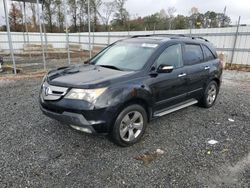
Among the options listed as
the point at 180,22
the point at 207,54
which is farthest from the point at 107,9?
the point at 207,54

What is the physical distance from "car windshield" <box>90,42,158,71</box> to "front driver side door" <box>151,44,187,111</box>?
0.26m

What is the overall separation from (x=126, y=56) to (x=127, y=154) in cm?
180

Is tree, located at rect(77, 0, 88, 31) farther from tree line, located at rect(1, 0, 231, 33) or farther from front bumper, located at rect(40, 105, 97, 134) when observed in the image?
front bumper, located at rect(40, 105, 97, 134)

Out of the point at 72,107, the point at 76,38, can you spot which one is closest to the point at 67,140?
the point at 72,107

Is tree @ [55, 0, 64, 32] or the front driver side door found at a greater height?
tree @ [55, 0, 64, 32]

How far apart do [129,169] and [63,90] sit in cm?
146

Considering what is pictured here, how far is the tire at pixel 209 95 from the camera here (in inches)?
198

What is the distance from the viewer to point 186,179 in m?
2.67

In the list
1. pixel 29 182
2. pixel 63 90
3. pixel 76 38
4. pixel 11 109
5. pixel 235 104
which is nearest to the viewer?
pixel 29 182

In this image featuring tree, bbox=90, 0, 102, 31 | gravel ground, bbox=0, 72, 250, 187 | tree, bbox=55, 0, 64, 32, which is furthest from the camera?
tree, bbox=90, 0, 102, 31

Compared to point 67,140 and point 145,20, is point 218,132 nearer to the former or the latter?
point 67,140

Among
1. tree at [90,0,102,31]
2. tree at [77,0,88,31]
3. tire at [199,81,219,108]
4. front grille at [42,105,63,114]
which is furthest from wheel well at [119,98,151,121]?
tree at [77,0,88,31]

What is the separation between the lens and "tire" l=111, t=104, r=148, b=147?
316cm

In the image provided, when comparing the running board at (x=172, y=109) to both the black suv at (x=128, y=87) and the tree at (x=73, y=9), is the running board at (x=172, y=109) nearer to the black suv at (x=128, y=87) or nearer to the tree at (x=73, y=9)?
the black suv at (x=128, y=87)
